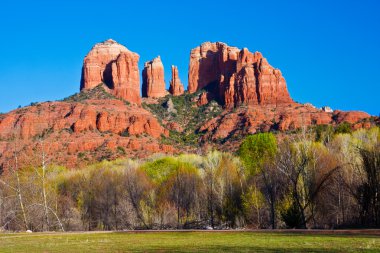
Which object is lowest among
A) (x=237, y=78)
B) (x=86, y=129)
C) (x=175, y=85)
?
(x=86, y=129)

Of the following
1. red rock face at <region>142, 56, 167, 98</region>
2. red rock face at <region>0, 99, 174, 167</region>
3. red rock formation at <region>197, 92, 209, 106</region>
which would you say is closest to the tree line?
red rock face at <region>0, 99, 174, 167</region>

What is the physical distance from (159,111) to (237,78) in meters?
28.3

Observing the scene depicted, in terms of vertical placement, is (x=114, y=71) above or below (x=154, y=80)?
below

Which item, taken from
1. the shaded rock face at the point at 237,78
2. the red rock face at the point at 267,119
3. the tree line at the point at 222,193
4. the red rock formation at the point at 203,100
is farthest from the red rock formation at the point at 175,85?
the tree line at the point at 222,193

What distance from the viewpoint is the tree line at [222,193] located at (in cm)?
3584

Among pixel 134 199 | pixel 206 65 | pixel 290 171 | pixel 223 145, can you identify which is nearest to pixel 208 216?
pixel 134 199

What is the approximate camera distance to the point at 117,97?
14950 cm

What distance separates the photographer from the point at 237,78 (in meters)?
153

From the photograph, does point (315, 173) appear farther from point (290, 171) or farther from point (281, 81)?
point (281, 81)

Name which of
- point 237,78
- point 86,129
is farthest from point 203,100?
point 86,129

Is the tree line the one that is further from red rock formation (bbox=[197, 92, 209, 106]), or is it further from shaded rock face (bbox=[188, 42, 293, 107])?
red rock formation (bbox=[197, 92, 209, 106])

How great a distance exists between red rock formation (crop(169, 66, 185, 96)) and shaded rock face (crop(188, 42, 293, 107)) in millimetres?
3701

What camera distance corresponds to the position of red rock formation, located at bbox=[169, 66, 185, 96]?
180375 millimetres

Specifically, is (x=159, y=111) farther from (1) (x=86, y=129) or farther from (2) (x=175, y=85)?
(1) (x=86, y=129)
